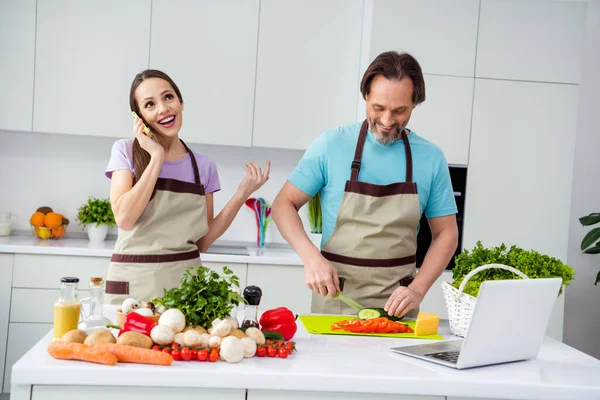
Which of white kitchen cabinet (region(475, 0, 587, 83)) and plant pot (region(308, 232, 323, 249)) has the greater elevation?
white kitchen cabinet (region(475, 0, 587, 83))

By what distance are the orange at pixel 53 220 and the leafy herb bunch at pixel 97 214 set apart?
0.39 ft

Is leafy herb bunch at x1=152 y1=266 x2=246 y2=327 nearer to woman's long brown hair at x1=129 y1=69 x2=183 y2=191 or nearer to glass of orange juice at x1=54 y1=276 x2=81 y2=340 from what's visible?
glass of orange juice at x1=54 y1=276 x2=81 y2=340

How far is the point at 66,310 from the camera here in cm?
161

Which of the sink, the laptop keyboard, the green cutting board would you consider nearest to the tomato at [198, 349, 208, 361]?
the green cutting board

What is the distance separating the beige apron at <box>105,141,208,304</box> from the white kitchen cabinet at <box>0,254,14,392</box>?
1580 millimetres

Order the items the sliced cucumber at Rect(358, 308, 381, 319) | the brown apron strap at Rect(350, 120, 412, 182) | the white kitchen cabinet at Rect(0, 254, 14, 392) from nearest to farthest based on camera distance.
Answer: the sliced cucumber at Rect(358, 308, 381, 319)
the brown apron strap at Rect(350, 120, 412, 182)
the white kitchen cabinet at Rect(0, 254, 14, 392)

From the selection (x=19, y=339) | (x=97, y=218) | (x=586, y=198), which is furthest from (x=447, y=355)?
(x=586, y=198)

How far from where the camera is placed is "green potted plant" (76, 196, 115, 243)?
4.00 meters

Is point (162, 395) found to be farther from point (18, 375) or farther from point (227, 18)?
point (227, 18)

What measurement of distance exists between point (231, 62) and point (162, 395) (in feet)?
9.30

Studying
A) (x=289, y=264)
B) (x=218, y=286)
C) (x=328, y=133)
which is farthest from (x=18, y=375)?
(x=289, y=264)

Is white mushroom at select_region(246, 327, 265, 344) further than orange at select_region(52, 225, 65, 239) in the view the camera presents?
No

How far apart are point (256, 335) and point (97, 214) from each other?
264 centimetres

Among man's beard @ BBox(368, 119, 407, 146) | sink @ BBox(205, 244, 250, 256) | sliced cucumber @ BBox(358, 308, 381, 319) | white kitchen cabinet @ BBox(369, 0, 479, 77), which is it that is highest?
white kitchen cabinet @ BBox(369, 0, 479, 77)
